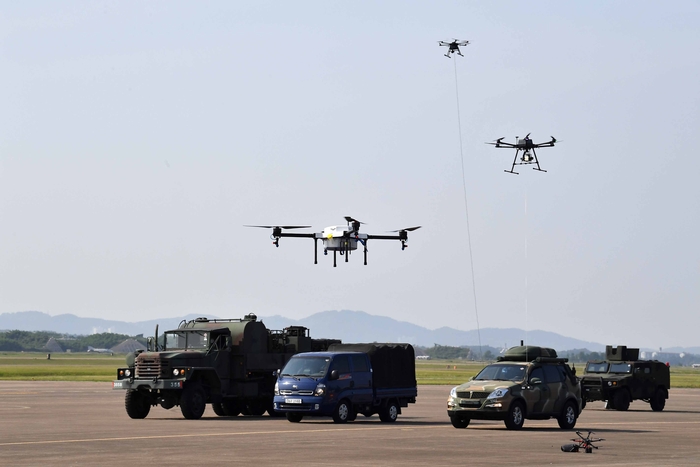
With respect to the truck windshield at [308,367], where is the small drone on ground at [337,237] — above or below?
above

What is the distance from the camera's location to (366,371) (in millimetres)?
31391

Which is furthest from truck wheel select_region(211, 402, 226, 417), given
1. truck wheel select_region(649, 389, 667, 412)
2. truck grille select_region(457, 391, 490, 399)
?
truck wheel select_region(649, 389, 667, 412)

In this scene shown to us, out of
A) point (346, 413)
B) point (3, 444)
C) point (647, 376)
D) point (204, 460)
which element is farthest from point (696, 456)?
point (647, 376)

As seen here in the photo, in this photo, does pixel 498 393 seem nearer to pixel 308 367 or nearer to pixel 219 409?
pixel 308 367

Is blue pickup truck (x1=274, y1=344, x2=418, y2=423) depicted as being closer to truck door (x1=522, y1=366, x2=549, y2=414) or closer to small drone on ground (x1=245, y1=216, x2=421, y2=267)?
truck door (x1=522, y1=366, x2=549, y2=414)

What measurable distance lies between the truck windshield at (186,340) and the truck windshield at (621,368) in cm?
1699

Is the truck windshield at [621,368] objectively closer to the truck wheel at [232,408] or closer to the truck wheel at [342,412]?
the truck wheel at [232,408]

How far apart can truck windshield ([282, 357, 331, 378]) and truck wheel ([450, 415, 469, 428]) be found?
356 centimetres

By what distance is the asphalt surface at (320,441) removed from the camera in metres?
20.1

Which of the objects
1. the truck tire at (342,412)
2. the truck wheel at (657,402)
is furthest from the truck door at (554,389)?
the truck wheel at (657,402)

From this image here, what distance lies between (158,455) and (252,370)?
47.3ft

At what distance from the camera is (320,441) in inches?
955

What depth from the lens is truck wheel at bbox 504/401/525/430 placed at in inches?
1104

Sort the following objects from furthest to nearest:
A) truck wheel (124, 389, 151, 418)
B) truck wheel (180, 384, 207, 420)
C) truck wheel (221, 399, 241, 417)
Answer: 1. truck wheel (221, 399, 241, 417)
2. truck wheel (124, 389, 151, 418)
3. truck wheel (180, 384, 207, 420)
